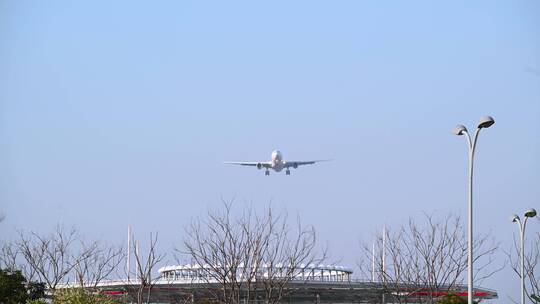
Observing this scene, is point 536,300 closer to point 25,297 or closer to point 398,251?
point 398,251

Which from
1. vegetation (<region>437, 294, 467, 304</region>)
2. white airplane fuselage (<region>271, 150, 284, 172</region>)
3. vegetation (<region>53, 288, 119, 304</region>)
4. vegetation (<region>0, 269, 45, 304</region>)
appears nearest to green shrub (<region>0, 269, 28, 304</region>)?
vegetation (<region>0, 269, 45, 304</region>)

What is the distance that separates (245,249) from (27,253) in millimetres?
16485

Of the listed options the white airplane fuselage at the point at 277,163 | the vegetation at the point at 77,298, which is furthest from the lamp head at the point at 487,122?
the white airplane fuselage at the point at 277,163

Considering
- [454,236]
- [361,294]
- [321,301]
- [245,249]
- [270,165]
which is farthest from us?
[270,165]

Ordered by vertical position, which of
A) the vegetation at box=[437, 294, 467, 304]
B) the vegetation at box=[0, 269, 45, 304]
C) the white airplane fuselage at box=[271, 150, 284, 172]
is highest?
the white airplane fuselage at box=[271, 150, 284, 172]

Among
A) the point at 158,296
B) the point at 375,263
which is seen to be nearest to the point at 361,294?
the point at 158,296

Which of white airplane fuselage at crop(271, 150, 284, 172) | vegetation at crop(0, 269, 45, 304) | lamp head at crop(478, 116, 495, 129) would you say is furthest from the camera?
white airplane fuselage at crop(271, 150, 284, 172)

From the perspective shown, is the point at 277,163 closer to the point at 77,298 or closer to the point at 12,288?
the point at 12,288

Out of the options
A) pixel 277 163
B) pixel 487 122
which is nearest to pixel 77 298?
pixel 487 122

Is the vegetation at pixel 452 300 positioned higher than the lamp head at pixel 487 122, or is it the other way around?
the lamp head at pixel 487 122

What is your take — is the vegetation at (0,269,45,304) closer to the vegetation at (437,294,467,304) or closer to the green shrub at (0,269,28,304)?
the green shrub at (0,269,28,304)

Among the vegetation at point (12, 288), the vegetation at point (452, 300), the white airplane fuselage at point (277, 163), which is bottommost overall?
the vegetation at point (452, 300)

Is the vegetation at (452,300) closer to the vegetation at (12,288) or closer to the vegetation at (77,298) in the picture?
the vegetation at (77,298)

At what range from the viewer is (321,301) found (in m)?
88.2
